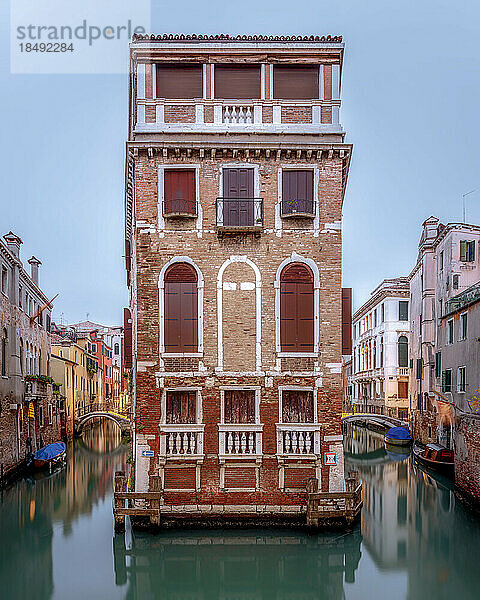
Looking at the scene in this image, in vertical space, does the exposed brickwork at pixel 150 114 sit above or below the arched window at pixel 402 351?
above

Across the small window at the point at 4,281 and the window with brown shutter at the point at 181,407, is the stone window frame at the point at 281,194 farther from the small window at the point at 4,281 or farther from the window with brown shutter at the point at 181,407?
the small window at the point at 4,281

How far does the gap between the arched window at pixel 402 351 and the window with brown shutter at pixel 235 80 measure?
106 feet

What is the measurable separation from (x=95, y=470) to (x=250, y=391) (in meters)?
16.0

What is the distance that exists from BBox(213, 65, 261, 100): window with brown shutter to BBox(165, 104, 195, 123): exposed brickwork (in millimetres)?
854

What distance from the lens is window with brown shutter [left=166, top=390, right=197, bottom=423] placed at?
659 inches

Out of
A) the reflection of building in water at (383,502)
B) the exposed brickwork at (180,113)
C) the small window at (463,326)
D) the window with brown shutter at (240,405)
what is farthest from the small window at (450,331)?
the exposed brickwork at (180,113)

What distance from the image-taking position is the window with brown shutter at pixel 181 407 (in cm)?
1675

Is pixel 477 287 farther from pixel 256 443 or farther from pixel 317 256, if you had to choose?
pixel 256 443

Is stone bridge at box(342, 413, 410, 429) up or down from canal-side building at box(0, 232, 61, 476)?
down

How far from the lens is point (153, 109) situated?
17.0 metres

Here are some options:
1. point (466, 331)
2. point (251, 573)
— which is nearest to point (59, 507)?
point (251, 573)

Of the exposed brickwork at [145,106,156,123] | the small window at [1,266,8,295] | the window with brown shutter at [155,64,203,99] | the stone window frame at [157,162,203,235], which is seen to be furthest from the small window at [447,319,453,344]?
the small window at [1,266,8,295]

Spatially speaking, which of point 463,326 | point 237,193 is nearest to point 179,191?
point 237,193

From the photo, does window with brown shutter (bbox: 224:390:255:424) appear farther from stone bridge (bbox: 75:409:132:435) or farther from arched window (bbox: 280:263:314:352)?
stone bridge (bbox: 75:409:132:435)
